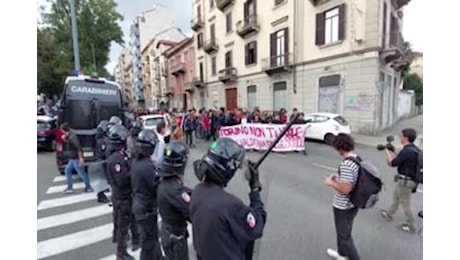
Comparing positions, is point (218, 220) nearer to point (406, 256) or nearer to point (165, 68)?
point (406, 256)

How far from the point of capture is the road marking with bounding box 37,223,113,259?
390 cm

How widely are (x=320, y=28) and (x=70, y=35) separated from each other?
76.3 ft

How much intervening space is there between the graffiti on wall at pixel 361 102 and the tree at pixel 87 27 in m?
21.3

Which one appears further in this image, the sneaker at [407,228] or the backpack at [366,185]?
the sneaker at [407,228]

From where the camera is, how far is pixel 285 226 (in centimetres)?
430

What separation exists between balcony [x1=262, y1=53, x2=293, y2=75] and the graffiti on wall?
195 inches

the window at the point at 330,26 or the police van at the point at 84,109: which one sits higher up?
the window at the point at 330,26

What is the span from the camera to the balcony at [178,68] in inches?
1519

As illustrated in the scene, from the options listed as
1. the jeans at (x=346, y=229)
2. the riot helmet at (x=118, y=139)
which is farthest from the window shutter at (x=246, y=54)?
the jeans at (x=346, y=229)

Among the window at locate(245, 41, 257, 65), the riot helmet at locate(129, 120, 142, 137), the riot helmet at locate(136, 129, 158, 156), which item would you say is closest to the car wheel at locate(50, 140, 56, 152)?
the riot helmet at locate(129, 120, 142, 137)

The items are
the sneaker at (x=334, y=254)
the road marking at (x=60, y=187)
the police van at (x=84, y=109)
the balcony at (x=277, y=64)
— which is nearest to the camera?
the sneaker at (x=334, y=254)

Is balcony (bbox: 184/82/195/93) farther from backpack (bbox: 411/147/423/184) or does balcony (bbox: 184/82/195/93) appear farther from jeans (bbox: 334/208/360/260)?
jeans (bbox: 334/208/360/260)

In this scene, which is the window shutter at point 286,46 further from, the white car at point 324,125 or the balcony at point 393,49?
the white car at point 324,125

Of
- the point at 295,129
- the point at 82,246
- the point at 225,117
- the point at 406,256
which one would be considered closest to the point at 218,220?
the point at 406,256
